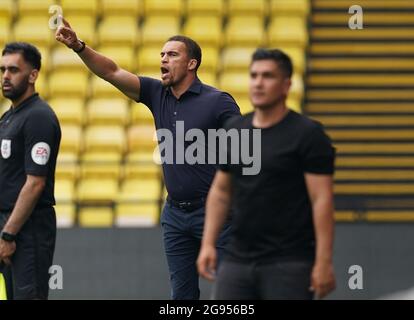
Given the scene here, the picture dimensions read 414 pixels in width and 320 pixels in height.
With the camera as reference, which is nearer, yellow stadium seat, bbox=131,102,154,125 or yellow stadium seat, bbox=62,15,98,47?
yellow stadium seat, bbox=131,102,154,125

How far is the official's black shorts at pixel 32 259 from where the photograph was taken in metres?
7.32

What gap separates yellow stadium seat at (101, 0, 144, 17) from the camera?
15.4 meters

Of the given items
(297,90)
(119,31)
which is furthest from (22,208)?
(119,31)

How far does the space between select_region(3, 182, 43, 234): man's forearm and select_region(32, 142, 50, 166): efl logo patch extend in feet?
0.49

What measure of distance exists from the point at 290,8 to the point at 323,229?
9501 mm

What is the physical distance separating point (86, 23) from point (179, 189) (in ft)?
25.9

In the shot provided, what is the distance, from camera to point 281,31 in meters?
14.9

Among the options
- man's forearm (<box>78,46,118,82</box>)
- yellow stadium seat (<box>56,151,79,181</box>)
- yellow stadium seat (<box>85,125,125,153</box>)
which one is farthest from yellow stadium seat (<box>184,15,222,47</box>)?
man's forearm (<box>78,46,118,82</box>)

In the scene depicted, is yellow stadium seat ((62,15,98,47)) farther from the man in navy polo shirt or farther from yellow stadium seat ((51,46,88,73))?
the man in navy polo shirt

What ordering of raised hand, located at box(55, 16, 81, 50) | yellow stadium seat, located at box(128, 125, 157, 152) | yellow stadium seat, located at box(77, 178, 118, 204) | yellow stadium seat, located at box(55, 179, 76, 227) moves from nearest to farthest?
raised hand, located at box(55, 16, 81, 50) < yellow stadium seat, located at box(55, 179, 76, 227) < yellow stadium seat, located at box(77, 178, 118, 204) < yellow stadium seat, located at box(128, 125, 157, 152)

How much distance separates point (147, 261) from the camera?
1195 cm

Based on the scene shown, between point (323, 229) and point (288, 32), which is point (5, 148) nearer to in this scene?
point (323, 229)
